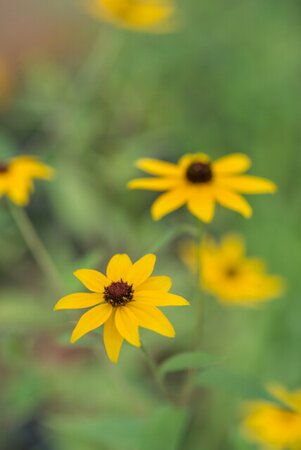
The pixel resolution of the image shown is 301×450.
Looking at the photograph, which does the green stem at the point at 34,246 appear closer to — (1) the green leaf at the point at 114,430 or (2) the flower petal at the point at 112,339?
(1) the green leaf at the point at 114,430

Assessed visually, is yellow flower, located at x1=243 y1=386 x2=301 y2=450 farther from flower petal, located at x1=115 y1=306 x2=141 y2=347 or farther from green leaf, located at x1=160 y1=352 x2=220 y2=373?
flower petal, located at x1=115 y1=306 x2=141 y2=347

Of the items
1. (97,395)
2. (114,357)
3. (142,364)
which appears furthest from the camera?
(142,364)

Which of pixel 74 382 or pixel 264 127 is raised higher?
pixel 264 127

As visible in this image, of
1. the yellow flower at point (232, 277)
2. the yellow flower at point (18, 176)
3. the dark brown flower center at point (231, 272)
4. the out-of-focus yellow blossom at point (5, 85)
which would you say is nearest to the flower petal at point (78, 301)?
the yellow flower at point (18, 176)

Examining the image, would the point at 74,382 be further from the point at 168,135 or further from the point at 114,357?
the point at 114,357

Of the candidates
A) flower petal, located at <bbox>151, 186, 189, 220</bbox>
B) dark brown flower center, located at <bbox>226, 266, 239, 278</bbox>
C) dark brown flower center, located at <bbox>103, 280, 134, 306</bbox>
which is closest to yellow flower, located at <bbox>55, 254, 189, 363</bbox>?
dark brown flower center, located at <bbox>103, 280, 134, 306</bbox>

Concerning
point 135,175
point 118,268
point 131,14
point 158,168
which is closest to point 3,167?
point 158,168

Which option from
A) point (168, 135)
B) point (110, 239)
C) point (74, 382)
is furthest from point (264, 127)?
point (74, 382)
